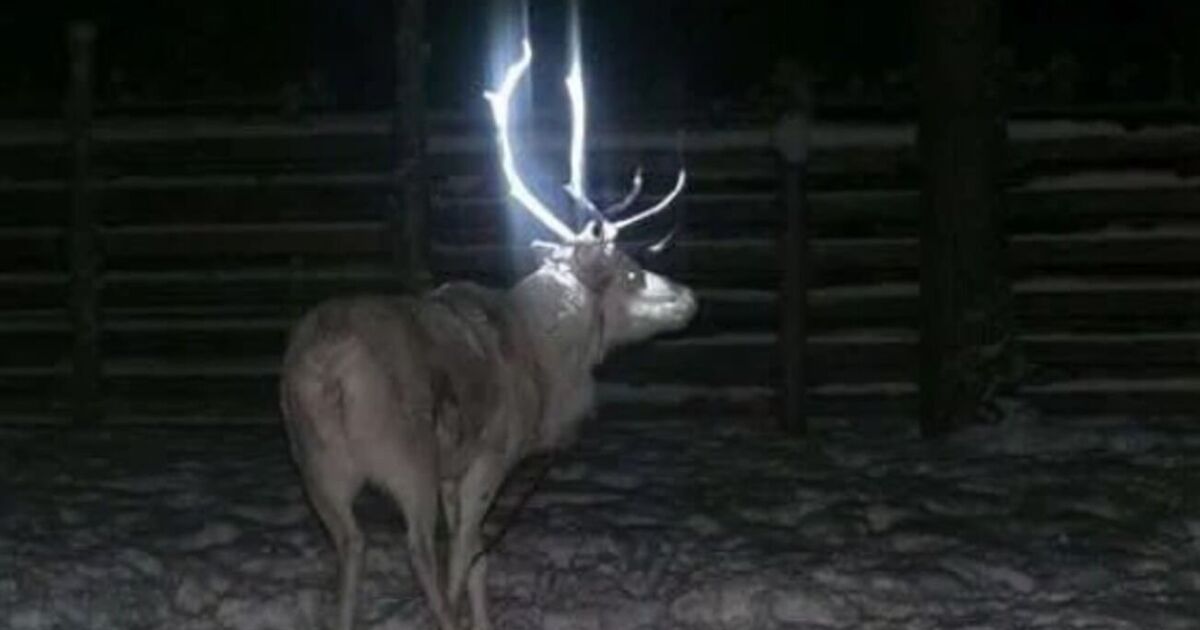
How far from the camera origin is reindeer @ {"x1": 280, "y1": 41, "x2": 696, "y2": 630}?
680 cm

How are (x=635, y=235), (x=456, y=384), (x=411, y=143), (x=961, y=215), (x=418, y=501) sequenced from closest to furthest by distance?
(x=418, y=501)
(x=456, y=384)
(x=961, y=215)
(x=411, y=143)
(x=635, y=235)

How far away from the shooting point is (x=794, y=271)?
1073 cm

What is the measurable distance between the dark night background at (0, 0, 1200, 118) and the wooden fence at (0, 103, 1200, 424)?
3.31 metres

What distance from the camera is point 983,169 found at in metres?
10.2

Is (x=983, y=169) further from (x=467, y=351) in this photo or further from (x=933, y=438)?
(x=467, y=351)

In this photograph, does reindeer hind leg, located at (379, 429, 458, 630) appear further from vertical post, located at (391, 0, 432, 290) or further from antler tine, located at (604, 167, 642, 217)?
vertical post, located at (391, 0, 432, 290)

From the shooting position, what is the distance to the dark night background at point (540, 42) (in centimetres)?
1489

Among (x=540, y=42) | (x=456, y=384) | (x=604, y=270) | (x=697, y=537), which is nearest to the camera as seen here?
(x=456, y=384)

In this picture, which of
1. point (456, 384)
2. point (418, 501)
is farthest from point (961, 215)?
point (418, 501)

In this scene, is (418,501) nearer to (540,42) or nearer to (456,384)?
(456,384)

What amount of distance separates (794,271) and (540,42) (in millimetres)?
4395

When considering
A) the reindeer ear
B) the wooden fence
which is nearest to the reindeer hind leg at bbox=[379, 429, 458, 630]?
the reindeer ear

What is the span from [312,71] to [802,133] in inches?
197

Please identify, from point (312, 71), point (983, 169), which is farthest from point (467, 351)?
point (312, 71)
